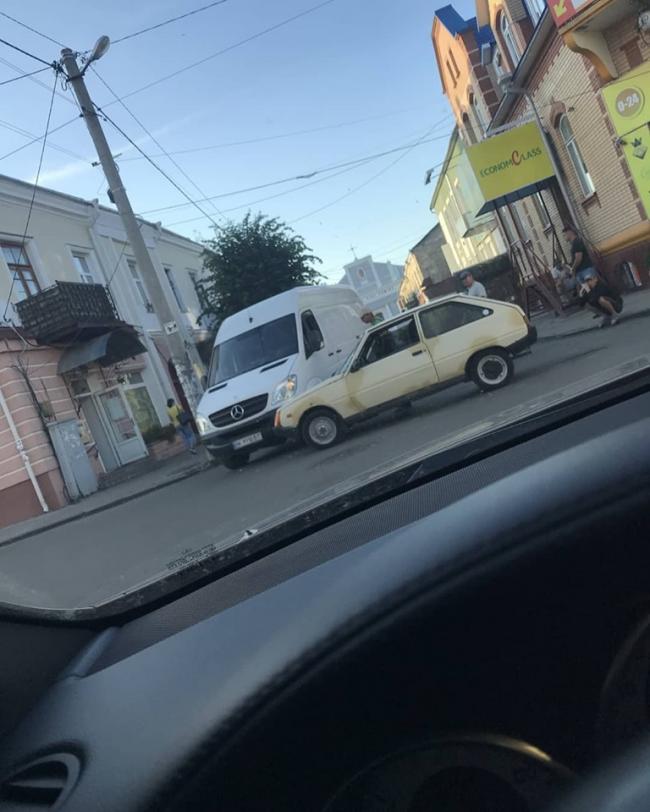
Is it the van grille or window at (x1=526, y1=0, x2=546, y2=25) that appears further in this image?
window at (x1=526, y1=0, x2=546, y2=25)

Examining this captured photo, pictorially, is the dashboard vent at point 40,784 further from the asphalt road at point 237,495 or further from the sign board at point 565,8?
the sign board at point 565,8

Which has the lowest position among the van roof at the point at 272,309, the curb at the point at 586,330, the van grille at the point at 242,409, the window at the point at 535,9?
the curb at the point at 586,330

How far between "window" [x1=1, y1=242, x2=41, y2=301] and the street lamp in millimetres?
13559

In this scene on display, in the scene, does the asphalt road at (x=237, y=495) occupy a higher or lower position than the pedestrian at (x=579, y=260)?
lower

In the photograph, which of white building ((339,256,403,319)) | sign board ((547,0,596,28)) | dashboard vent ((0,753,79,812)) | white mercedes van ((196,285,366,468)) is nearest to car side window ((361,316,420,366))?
white mercedes van ((196,285,366,468))

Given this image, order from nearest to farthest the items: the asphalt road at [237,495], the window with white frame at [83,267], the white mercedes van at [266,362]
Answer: the asphalt road at [237,495], the white mercedes van at [266,362], the window with white frame at [83,267]

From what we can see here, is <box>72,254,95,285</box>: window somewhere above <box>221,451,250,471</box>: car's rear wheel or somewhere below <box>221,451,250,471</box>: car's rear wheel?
above

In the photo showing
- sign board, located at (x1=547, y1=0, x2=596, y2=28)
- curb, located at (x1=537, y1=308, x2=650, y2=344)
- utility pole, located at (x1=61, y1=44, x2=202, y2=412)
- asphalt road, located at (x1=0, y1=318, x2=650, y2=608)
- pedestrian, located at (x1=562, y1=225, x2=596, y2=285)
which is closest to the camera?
asphalt road, located at (x1=0, y1=318, x2=650, y2=608)

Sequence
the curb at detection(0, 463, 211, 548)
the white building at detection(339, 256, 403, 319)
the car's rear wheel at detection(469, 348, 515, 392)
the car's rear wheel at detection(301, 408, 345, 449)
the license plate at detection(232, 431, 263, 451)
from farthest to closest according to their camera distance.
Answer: the white building at detection(339, 256, 403, 319), the license plate at detection(232, 431, 263, 451), the car's rear wheel at detection(301, 408, 345, 449), the car's rear wheel at detection(469, 348, 515, 392), the curb at detection(0, 463, 211, 548)

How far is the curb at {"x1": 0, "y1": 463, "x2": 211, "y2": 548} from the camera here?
464cm

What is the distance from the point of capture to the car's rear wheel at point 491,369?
750 cm

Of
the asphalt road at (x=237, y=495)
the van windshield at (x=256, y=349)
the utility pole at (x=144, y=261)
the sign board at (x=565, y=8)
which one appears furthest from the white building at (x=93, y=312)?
the sign board at (x=565, y=8)

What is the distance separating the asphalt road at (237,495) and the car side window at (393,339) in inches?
29.8

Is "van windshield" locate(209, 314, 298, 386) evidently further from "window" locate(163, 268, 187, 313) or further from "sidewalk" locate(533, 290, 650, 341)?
"window" locate(163, 268, 187, 313)
